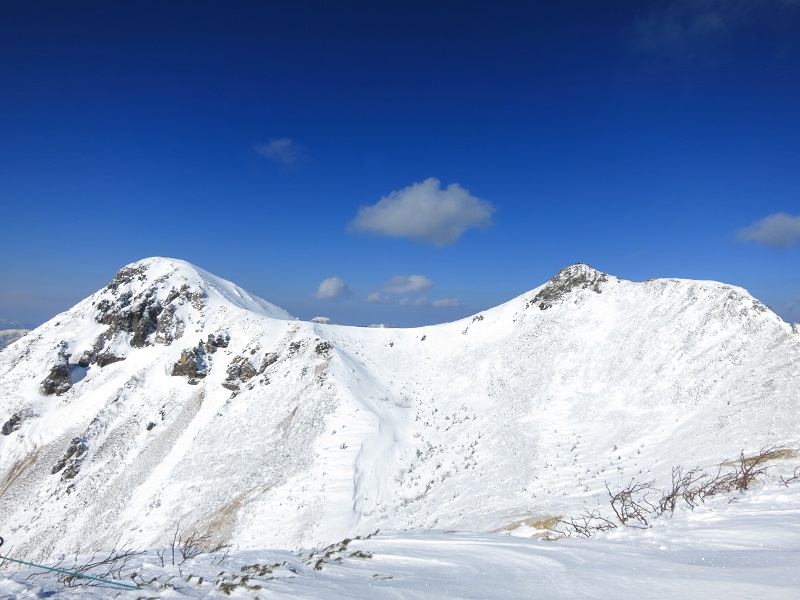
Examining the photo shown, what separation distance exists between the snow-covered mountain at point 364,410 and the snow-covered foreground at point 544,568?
578 centimetres

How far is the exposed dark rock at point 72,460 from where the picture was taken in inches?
1349

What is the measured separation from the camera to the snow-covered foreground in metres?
3.93

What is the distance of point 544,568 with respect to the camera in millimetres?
4898

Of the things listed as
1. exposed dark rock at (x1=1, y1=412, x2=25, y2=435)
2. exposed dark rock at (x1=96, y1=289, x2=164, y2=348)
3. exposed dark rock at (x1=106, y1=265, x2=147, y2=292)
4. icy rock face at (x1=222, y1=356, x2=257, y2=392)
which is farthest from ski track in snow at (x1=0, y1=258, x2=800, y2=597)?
exposed dark rock at (x1=106, y1=265, x2=147, y2=292)

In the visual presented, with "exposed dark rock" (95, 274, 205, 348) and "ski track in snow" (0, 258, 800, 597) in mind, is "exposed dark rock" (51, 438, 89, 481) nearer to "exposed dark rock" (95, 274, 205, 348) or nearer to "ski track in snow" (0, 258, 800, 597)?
"ski track in snow" (0, 258, 800, 597)

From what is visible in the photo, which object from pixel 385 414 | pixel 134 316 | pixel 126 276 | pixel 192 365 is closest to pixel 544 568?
pixel 385 414

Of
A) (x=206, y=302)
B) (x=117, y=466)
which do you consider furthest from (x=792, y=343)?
(x=206, y=302)

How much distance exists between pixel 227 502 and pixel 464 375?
20.9 meters

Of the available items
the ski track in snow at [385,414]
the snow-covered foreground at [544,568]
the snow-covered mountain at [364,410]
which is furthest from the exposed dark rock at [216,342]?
the snow-covered foreground at [544,568]

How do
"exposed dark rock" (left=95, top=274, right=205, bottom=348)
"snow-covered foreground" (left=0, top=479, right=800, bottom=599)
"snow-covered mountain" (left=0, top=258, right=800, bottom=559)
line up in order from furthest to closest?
"exposed dark rock" (left=95, top=274, right=205, bottom=348), "snow-covered mountain" (left=0, top=258, right=800, bottom=559), "snow-covered foreground" (left=0, top=479, right=800, bottom=599)

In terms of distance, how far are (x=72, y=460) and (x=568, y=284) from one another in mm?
47543

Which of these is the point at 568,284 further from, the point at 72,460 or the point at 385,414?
the point at 72,460

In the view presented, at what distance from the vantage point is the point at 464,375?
36594mm

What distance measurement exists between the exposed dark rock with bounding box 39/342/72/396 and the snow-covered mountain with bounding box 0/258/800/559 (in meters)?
0.21
